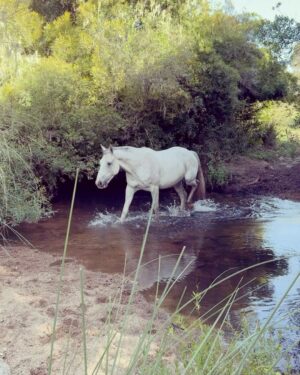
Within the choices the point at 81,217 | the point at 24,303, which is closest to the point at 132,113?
the point at 81,217

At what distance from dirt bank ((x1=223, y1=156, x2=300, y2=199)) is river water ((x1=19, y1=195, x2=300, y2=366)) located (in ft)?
4.30

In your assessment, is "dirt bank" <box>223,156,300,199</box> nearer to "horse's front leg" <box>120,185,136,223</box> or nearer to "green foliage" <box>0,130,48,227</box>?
"horse's front leg" <box>120,185,136,223</box>

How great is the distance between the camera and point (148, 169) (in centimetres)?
849

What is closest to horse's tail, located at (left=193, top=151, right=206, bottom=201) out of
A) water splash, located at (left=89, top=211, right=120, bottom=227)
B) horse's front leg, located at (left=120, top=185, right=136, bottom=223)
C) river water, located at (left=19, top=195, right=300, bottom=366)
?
river water, located at (left=19, top=195, right=300, bottom=366)

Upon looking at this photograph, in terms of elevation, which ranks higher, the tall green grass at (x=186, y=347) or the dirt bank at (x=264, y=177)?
the tall green grass at (x=186, y=347)

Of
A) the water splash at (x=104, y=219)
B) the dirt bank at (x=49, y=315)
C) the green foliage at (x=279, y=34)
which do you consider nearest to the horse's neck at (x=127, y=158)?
the water splash at (x=104, y=219)

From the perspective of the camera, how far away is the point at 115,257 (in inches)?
236

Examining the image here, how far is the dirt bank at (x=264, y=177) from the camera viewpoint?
1155 centimetres

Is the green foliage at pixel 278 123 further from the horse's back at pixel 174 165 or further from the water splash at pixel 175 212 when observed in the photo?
the water splash at pixel 175 212

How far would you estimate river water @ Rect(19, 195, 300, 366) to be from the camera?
4520 millimetres

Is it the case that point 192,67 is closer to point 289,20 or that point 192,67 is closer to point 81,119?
point 81,119

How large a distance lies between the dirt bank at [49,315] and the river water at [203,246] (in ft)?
1.58

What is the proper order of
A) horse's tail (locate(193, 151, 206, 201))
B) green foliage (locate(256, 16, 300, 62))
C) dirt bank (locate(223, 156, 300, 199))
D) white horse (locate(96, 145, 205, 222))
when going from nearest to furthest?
white horse (locate(96, 145, 205, 222)) < horse's tail (locate(193, 151, 206, 201)) < dirt bank (locate(223, 156, 300, 199)) < green foliage (locate(256, 16, 300, 62))

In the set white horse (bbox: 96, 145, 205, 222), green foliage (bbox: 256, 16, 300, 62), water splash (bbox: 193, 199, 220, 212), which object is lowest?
water splash (bbox: 193, 199, 220, 212)
